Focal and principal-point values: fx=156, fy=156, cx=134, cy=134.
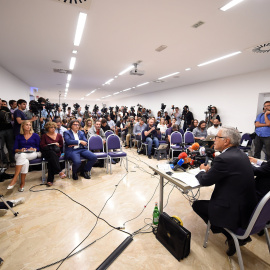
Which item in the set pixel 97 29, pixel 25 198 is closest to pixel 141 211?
pixel 25 198

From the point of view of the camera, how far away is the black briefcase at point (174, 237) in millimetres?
1545

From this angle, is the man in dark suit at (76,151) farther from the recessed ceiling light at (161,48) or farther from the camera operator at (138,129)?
the recessed ceiling light at (161,48)

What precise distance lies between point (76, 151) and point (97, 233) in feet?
7.09

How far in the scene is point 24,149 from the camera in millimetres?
3186

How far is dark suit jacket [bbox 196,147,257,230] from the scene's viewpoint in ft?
4.52

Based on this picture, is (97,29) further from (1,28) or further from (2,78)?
(2,78)

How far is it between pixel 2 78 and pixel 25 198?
5654 millimetres

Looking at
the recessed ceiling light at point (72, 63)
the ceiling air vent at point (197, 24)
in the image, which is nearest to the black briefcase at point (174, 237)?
the ceiling air vent at point (197, 24)

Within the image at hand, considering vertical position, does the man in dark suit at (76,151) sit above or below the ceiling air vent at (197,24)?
below

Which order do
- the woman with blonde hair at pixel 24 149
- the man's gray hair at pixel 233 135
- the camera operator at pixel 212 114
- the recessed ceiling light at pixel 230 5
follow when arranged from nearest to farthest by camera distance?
1. the man's gray hair at pixel 233 135
2. the recessed ceiling light at pixel 230 5
3. the woman with blonde hair at pixel 24 149
4. the camera operator at pixel 212 114

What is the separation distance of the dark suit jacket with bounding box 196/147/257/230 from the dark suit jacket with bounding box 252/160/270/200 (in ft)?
1.52

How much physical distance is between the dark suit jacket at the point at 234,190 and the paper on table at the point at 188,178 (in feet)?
0.78

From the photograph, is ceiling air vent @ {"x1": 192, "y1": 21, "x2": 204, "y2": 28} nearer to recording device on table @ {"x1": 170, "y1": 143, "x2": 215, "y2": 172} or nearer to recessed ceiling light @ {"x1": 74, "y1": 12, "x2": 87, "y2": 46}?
recessed ceiling light @ {"x1": 74, "y1": 12, "x2": 87, "y2": 46}

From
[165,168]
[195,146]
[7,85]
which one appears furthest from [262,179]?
[7,85]
